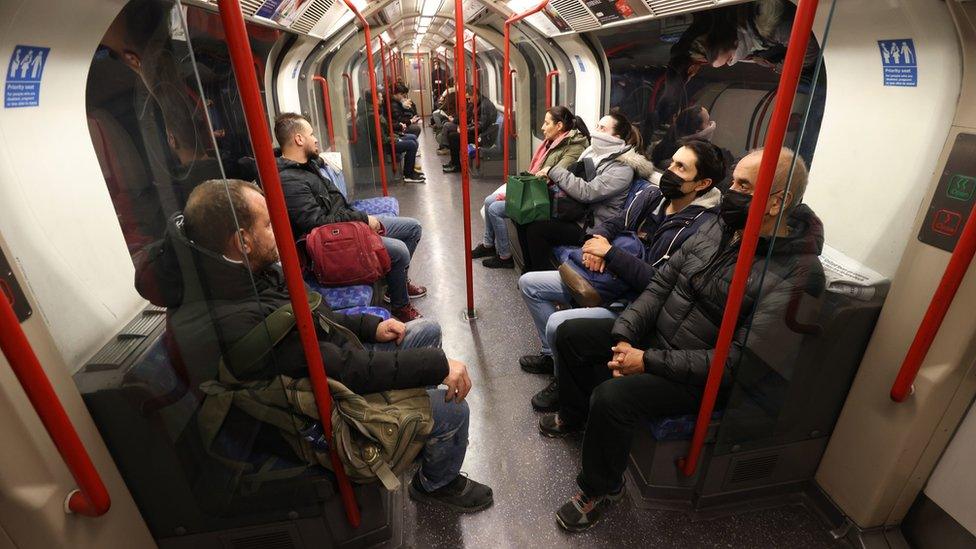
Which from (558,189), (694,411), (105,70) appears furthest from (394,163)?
(694,411)

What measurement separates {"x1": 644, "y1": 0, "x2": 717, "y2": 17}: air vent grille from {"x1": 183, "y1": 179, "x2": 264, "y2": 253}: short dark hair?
2.96 m

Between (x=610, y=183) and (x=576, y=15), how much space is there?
201 centimetres

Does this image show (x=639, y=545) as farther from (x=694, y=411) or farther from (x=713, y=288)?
(x=713, y=288)

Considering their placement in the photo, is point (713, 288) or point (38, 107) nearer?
point (38, 107)

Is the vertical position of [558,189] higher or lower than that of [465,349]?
higher

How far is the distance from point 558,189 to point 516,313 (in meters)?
1.09

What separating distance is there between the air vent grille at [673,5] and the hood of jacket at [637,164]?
989mm

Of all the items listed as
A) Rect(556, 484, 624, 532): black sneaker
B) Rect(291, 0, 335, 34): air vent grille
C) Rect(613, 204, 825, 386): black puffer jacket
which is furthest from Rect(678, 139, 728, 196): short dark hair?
Rect(291, 0, 335, 34): air vent grille

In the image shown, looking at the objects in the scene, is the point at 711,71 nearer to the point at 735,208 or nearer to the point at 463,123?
the point at 463,123

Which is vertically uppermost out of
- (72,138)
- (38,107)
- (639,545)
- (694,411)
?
(38,107)

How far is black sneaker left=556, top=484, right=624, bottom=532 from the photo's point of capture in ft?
7.10

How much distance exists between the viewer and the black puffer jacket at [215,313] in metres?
1.47

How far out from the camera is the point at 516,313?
4070mm

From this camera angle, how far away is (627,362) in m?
2.10
